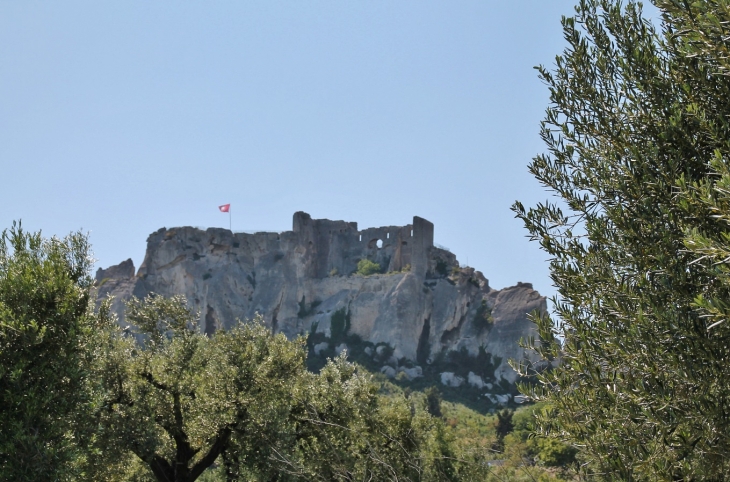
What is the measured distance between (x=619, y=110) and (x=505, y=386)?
2520 inches

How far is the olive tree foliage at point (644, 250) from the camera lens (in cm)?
485

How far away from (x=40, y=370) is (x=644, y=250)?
29.3 ft

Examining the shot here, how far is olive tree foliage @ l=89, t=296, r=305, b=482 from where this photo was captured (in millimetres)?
14594

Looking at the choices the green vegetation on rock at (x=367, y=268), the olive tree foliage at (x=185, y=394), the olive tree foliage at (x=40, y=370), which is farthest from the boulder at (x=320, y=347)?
the olive tree foliage at (x=40, y=370)

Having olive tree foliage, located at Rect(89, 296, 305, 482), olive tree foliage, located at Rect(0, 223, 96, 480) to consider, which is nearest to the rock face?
olive tree foliage, located at Rect(89, 296, 305, 482)

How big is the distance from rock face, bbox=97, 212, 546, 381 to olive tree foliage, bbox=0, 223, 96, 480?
6111cm

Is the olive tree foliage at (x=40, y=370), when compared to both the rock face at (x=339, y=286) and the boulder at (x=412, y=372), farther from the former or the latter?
the rock face at (x=339, y=286)

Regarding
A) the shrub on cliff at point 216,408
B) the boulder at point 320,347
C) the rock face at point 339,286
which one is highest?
the rock face at point 339,286

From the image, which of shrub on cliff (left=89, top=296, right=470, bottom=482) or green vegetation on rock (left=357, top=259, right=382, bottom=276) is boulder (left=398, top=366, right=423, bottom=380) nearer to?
green vegetation on rock (left=357, top=259, right=382, bottom=276)

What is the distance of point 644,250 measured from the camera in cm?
549

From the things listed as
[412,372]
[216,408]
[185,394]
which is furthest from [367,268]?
[216,408]

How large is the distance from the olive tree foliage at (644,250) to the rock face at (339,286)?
210ft

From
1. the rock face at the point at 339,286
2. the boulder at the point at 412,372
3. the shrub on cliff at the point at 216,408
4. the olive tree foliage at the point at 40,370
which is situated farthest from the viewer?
the rock face at the point at 339,286

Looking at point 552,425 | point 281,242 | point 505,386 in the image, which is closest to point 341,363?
point 552,425
